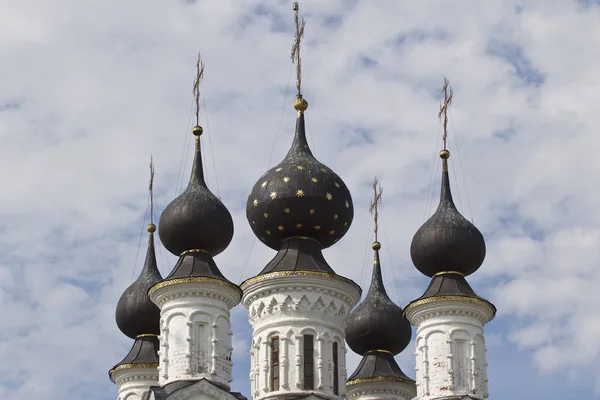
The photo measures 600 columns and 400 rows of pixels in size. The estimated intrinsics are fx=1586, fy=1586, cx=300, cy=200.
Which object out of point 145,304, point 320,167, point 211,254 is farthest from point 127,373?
point 320,167

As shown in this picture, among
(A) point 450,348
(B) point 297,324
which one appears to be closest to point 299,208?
(B) point 297,324

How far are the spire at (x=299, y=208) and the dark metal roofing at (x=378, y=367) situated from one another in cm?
396

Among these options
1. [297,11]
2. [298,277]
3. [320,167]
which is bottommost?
[298,277]

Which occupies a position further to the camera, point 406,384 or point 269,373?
point 406,384

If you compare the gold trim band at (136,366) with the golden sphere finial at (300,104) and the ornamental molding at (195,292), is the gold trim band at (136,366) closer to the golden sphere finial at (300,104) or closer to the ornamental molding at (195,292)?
the ornamental molding at (195,292)

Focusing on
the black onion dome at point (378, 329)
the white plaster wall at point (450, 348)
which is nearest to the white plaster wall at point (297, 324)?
the white plaster wall at point (450, 348)

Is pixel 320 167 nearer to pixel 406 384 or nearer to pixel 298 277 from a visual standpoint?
pixel 298 277

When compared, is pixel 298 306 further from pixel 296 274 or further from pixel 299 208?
pixel 299 208

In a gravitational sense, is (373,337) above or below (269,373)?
above

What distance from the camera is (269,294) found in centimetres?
2870

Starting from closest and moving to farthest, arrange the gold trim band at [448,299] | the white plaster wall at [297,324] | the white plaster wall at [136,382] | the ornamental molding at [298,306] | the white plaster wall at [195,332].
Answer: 1. the white plaster wall at [297,324]
2. the white plaster wall at [195,332]
3. the ornamental molding at [298,306]
4. the gold trim band at [448,299]
5. the white plaster wall at [136,382]

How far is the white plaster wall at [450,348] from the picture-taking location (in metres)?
28.8

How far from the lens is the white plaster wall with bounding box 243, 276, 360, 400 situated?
92.2 ft

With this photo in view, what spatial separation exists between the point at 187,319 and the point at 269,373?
5.89ft
